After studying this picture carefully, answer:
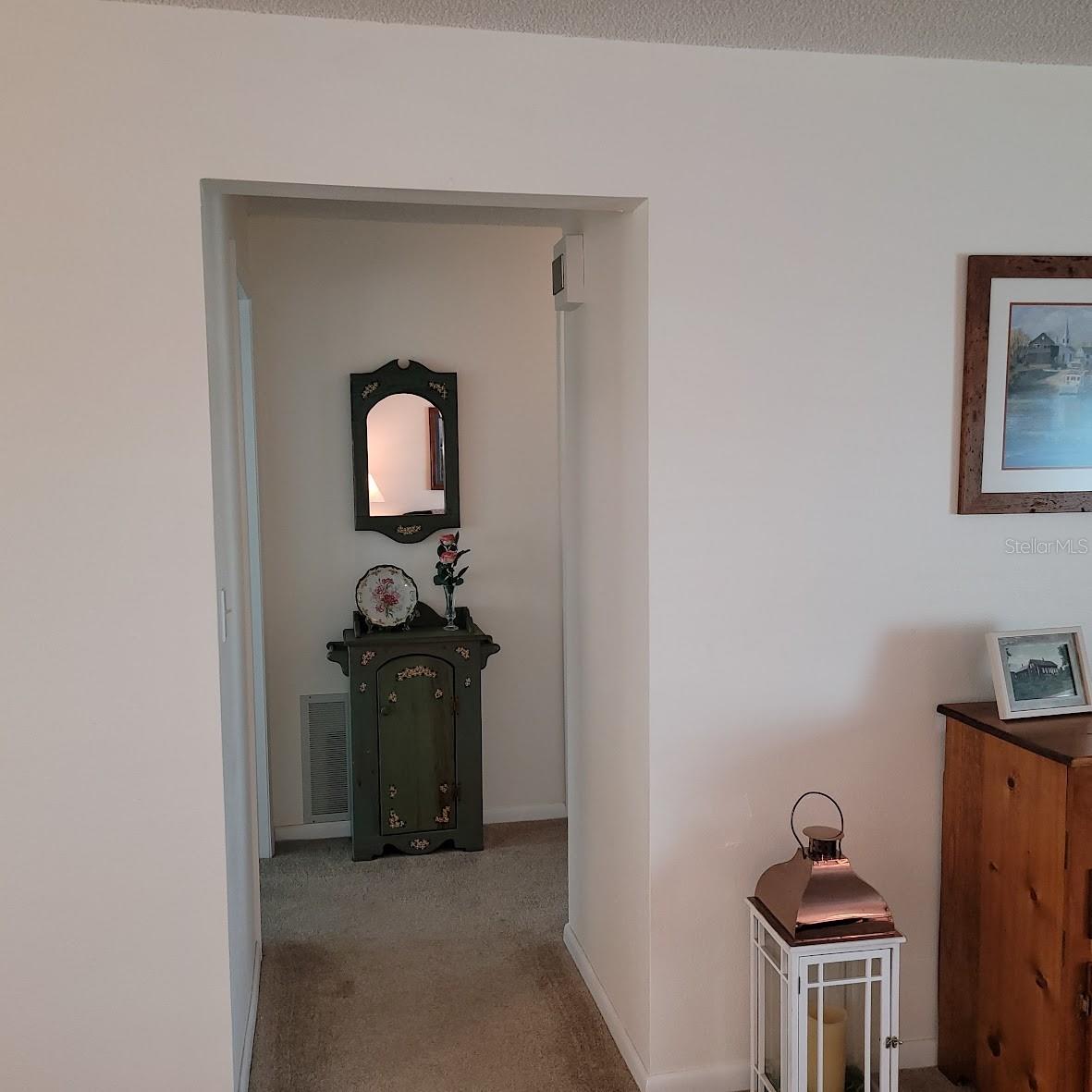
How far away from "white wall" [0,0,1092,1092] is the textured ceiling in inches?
1.9

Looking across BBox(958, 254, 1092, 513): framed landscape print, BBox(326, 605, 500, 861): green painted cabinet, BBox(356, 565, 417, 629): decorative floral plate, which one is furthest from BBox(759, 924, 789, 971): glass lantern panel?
BBox(356, 565, 417, 629): decorative floral plate

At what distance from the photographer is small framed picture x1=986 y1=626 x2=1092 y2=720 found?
93.7 inches

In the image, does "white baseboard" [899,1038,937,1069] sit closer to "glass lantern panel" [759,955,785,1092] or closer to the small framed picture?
"glass lantern panel" [759,955,785,1092]

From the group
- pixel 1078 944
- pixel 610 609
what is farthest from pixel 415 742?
pixel 1078 944

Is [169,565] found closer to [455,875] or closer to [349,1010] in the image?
[349,1010]

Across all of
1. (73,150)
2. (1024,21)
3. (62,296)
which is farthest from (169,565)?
(1024,21)

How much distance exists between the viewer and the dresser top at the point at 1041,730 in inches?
83.6

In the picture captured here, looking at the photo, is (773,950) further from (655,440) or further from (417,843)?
(417,843)

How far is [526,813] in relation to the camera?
4.50 meters

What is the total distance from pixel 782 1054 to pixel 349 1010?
121 cm

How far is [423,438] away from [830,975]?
2.60 metres

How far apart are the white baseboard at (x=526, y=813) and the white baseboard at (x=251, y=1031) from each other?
139 centimetres

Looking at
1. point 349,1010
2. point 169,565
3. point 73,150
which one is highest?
point 73,150

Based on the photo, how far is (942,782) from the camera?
2578mm
